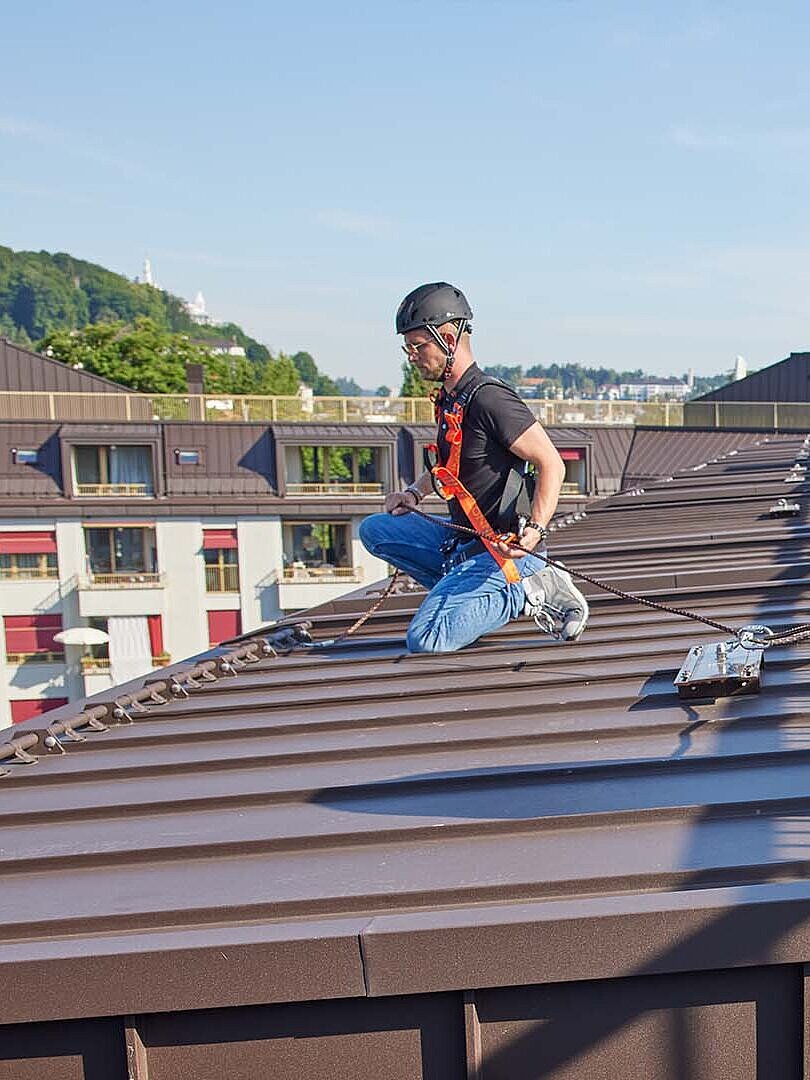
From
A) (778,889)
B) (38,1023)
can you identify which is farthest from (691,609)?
(38,1023)

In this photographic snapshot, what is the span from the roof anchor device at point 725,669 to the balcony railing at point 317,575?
1271 inches

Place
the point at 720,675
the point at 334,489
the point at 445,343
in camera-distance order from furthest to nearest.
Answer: the point at 334,489, the point at 445,343, the point at 720,675

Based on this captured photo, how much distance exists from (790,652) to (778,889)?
7.40 feet

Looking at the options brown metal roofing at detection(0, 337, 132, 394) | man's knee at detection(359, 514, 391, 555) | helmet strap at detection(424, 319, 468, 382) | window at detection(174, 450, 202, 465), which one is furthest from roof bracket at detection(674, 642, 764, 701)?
brown metal roofing at detection(0, 337, 132, 394)

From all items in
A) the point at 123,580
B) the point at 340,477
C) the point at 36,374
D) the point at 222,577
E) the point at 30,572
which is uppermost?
the point at 36,374

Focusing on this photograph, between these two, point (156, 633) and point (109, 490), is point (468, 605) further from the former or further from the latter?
point (109, 490)

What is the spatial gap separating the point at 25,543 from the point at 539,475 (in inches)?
1303

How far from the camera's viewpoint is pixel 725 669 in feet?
13.7

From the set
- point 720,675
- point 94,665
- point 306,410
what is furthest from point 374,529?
point 306,410

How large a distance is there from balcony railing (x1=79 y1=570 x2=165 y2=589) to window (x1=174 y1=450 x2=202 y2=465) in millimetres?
3720

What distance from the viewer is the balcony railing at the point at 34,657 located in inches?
1410

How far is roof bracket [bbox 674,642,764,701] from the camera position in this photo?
4055 millimetres

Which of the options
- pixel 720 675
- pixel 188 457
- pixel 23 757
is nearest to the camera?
pixel 720 675

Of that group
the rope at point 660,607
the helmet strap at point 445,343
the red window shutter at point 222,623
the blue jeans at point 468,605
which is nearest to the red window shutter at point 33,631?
the red window shutter at point 222,623
